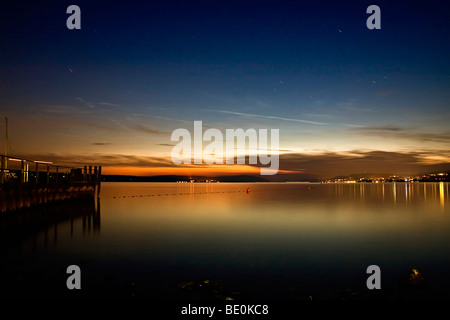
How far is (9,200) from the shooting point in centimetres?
2548

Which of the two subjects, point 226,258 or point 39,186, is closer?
point 226,258

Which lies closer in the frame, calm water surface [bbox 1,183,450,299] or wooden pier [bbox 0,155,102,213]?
calm water surface [bbox 1,183,450,299]

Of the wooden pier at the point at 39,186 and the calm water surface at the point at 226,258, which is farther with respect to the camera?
the wooden pier at the point at 39,186
